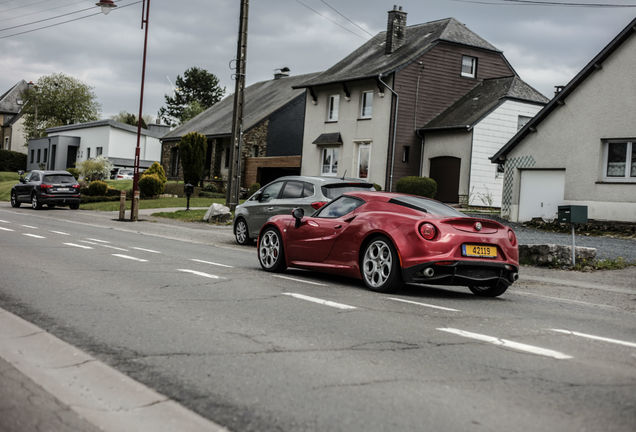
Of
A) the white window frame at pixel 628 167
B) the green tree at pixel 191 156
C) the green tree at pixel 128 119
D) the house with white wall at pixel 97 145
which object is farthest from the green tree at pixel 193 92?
the white window frame at pixel 628 167

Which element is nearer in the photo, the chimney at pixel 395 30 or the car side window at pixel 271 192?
the car side window at pixel 271 192

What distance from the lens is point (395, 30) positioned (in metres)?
40.2

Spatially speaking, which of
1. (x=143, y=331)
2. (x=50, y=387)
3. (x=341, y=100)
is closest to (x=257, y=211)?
(x=143, y=331)

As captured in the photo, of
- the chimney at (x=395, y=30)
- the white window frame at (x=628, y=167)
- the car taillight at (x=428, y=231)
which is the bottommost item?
the car taillight at (x=428, y=231)

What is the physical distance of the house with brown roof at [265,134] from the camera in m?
47.3

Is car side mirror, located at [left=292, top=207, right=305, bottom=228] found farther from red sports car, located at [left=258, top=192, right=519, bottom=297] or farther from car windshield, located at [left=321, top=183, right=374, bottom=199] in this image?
car windshield, located at [left=321, top=183, right=374, bottom=199]

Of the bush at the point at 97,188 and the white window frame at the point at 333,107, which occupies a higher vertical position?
the white window frame at the point at 333,107

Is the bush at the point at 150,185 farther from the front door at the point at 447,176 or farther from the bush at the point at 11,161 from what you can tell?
the bush at the point at 11,161

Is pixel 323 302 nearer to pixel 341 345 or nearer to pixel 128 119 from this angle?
pixel 341 345

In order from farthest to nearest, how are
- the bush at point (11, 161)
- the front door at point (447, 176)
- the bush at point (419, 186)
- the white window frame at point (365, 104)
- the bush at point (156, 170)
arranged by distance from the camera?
the bush at point (11, 161), the bush at point (156, 170), the white window frame at point (365, 104), the front door at point (447, 176), the bush at point (419, 186)

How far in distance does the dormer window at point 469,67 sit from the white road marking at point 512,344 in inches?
1358

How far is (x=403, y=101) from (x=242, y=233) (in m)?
21.2

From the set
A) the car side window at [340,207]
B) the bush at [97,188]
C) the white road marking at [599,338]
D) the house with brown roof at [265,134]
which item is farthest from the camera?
the house with brown roof at [265,134]

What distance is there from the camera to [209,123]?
57.4m
